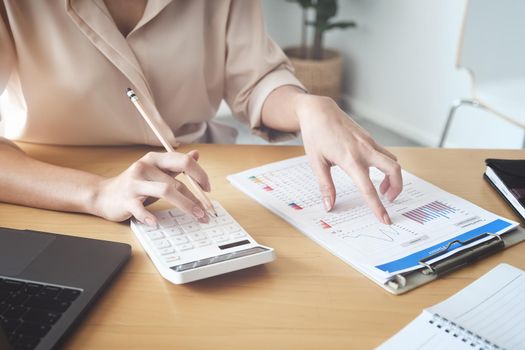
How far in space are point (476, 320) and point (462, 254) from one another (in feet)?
0.37

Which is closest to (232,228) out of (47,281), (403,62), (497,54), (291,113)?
(47,281)

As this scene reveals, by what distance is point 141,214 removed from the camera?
69 centimetres

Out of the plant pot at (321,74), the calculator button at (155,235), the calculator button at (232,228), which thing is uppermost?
the calculator button at (232,228)

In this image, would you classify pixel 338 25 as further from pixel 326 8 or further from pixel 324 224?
pixel 324 224

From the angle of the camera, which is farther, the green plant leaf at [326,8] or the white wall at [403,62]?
A: the green plant leaf at [326,8]

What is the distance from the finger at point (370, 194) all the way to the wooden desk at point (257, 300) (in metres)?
0.10

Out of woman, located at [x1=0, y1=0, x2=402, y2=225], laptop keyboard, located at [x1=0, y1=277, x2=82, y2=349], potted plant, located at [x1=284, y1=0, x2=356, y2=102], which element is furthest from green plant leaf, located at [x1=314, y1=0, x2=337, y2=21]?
laptop keyboard, located at [x1=0, y1=277, x2=82, y2=349]

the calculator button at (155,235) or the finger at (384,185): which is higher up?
the finger at (384,185)

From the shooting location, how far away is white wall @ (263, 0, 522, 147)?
2545 millimetres

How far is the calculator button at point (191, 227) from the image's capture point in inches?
26.9

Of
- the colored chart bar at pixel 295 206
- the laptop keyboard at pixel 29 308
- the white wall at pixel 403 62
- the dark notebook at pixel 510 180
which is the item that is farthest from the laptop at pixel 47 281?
the white wall at pixel 403 62

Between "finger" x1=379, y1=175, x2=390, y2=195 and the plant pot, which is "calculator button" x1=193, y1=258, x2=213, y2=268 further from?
the plant pot

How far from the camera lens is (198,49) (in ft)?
3.47

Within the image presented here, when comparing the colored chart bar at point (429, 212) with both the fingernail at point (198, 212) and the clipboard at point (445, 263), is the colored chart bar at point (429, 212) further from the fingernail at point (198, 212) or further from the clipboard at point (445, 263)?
the fingernail at point (198, 212)
